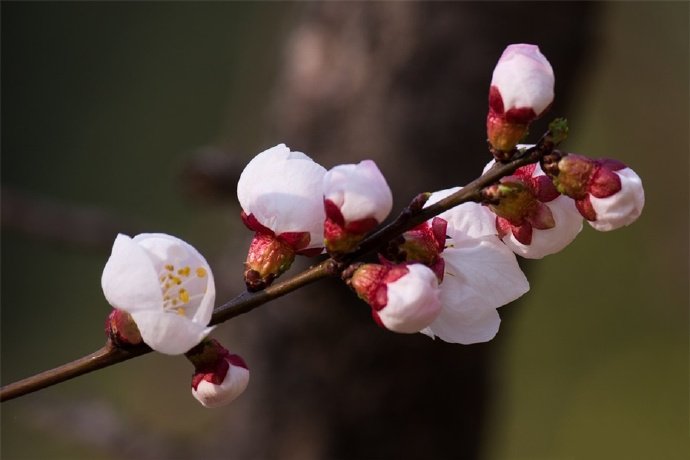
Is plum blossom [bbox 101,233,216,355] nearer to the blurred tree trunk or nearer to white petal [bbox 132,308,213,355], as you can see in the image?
white petal [bbox 132,308,213,355]

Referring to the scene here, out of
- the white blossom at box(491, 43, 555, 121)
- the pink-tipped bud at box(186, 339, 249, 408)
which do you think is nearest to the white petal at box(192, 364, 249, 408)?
the pink-tipped bud at box(186, 339, 249, 408)

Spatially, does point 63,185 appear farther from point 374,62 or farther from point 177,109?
point 374,62

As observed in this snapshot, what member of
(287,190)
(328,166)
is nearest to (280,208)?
(287,190)

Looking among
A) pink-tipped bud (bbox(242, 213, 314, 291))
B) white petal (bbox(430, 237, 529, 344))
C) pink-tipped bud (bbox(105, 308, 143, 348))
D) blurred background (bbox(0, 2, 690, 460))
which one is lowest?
blurred background (bbox(0, 2, 690, 460))

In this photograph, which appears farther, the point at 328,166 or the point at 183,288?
the point at 328,166

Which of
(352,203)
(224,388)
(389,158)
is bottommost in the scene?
(389,158)

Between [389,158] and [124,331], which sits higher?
[124,331]

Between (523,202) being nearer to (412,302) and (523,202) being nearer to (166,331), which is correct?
(412,302)
